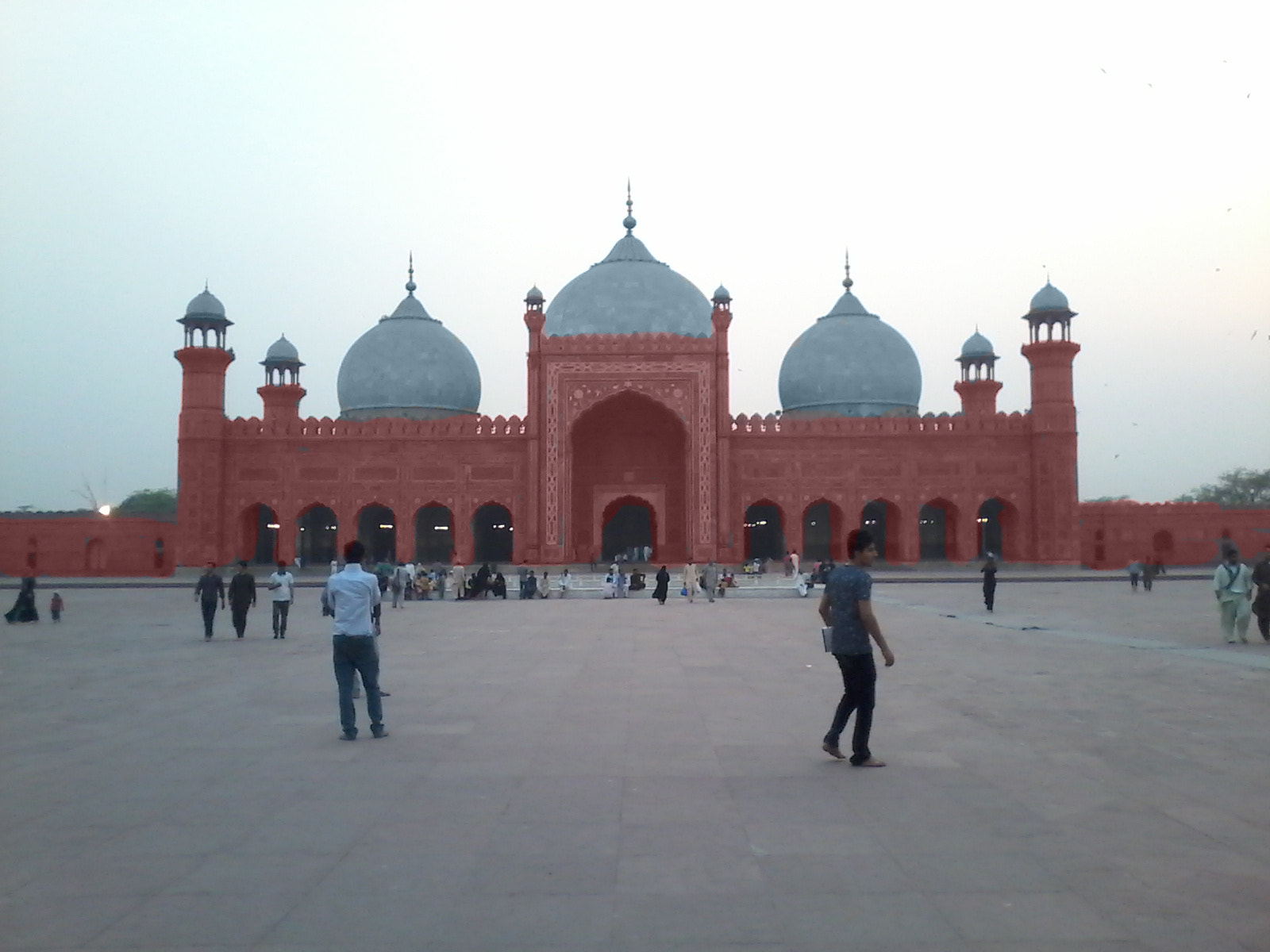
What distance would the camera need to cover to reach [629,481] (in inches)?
1277

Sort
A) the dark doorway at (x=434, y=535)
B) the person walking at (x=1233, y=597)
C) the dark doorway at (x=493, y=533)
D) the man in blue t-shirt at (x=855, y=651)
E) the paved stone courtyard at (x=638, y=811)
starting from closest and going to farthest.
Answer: the paved stone courtyard at (x=638, y=811) → the man in blue t-shirt at (x=855, y=651) → the person walking at (x=1233, y=597) → the dark doorway at (x=434, y=535) → the dark doorway at (x=493, y=533)

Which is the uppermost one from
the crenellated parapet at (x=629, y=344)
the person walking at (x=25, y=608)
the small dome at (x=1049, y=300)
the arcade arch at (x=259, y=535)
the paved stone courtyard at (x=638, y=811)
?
the small dome at (x=1049, y=300)

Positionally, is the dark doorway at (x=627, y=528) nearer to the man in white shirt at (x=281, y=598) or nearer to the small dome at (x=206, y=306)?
the small dome at (x=206, y=306)

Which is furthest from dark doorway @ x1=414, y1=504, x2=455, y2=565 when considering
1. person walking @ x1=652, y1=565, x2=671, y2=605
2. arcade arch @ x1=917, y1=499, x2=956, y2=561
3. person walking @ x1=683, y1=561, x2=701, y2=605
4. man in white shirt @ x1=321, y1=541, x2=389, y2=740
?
man in white shirt @ x1=321, y1=541, x2=389, y2=740

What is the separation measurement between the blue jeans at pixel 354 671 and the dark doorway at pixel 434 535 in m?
26.9

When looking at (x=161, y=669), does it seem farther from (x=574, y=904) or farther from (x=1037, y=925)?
(x=1037, y=925)

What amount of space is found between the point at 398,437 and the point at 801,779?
91.3 feet

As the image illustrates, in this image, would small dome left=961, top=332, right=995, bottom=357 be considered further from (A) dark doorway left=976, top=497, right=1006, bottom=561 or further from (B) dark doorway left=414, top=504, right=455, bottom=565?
(B) dark doorway left=414, top=504, right=455, bottom=565

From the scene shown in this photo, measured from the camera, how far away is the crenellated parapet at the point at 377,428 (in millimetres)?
31266

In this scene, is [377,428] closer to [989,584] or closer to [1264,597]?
[989,584]

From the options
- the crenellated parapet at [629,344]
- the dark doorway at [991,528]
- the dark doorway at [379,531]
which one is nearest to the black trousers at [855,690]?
the crenellated parapet at [629,344]

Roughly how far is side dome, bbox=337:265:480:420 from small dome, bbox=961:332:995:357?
18.0 meters

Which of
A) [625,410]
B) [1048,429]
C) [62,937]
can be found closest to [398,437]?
[625,410]

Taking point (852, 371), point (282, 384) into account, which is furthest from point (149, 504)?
point (852, 371)
